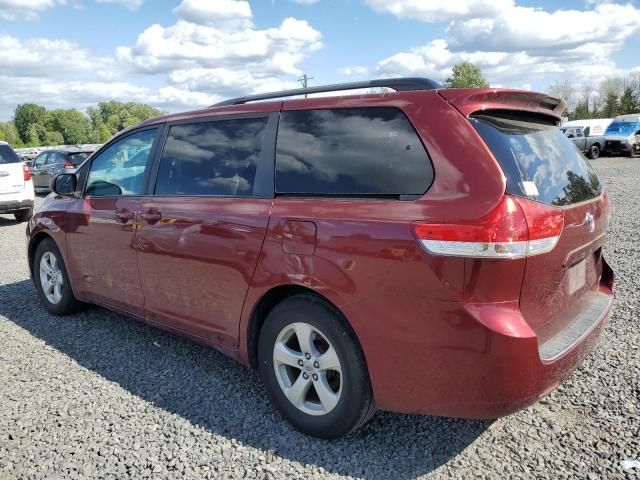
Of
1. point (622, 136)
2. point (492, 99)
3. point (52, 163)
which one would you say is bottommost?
point (622, 136)

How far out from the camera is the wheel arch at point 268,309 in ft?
8.86

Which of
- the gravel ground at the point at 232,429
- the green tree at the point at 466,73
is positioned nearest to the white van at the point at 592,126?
the gravel ground at the point at 232,429

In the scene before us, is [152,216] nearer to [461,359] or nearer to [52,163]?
[461,359]

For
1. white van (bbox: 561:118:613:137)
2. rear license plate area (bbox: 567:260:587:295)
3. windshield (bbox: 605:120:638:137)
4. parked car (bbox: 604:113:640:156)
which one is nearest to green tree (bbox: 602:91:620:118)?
white van (bbox: 561:118:613:137)

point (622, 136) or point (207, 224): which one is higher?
point (207, 224)

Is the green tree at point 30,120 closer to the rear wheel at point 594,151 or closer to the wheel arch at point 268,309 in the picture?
the rear wheel at point 594,151

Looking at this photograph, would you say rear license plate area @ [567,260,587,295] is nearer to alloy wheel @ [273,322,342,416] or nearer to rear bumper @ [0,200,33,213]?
alloy wheel @ [273,322,342,416]

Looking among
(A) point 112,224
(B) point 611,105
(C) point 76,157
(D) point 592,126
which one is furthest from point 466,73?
(A) point 112,224

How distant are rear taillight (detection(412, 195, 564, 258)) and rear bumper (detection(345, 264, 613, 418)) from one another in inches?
9.5

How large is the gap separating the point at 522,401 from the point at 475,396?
0.22m

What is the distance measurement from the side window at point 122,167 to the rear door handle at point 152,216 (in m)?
0.23

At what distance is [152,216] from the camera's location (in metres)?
3.72

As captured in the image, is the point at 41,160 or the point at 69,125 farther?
the point at 69,125

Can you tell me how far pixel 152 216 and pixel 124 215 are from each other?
1.32 ft
